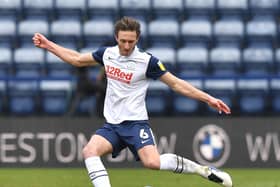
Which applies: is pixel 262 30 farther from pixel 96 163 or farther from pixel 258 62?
pixel 96 163

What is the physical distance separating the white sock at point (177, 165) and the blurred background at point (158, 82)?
4.77 meters

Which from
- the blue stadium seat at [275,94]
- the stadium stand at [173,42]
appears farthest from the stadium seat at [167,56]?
the blue stadium seat at [275,94]

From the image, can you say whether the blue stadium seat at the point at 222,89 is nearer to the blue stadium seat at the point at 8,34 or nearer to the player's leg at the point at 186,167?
the blue stadium seat at the point at 8,34

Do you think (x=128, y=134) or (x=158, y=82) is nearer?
(x=128, y=134)

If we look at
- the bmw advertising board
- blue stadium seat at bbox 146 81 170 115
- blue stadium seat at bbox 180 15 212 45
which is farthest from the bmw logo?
blue stadium seat at bbox 180 15 212 45

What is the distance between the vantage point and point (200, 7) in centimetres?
1573

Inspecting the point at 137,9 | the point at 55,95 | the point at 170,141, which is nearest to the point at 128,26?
the point at 170,141

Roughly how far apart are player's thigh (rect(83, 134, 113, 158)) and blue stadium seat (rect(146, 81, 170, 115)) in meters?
5.88

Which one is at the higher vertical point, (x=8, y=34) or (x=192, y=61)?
(x=8, y=34)

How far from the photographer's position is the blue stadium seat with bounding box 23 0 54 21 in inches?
622

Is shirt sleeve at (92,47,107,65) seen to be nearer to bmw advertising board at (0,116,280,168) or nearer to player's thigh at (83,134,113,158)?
player's thigh at (83,134,113,158)

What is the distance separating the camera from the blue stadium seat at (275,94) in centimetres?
1338

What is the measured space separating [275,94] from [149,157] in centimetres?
Result: 652

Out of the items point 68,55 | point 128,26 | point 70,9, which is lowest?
point 68,55
